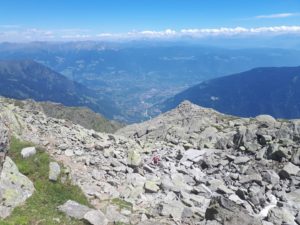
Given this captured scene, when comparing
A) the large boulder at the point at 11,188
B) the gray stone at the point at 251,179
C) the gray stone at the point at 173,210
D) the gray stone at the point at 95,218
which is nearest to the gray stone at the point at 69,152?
the large boulder at the point at 11,188

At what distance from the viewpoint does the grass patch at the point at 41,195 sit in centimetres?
2303

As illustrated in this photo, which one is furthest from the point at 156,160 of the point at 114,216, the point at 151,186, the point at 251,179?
the point at 114,216

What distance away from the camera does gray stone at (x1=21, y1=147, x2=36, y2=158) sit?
1184 inches

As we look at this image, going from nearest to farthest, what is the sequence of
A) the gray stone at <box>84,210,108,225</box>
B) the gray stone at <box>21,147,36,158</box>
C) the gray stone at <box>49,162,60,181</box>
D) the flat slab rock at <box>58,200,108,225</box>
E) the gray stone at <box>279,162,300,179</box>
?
the gray stone at <box>84,210,108,225</box> → the flat slab rock at <box>58,200,108,225</box> → the gray stone at <box>49,162,60,181</box> → the gray stone at <box>21,147,36,158</box> → the gray stone at <box>279,162,300,179</box>

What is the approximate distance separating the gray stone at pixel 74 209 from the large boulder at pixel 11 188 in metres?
2.51

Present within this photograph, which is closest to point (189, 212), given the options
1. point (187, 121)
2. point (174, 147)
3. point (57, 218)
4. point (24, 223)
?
point (57, 218)

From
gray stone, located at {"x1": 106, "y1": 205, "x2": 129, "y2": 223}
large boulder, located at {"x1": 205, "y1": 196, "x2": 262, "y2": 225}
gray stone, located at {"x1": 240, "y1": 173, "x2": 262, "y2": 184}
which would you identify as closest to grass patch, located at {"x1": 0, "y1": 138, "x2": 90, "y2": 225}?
gray stone, located at {"x1": 106, "y1": 205, "x2": 129, "y2": 223}

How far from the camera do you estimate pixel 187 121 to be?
2613 inches

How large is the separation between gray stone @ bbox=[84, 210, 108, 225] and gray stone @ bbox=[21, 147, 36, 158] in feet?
27.0

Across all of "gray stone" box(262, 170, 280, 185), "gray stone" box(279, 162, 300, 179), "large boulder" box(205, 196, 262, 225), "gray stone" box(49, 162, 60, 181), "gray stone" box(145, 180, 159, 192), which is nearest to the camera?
"large boulder" box(205, 196, 262, 225)

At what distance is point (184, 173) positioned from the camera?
36.2m

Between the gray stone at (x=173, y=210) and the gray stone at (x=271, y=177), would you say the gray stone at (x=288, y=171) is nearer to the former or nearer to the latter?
the gray stone at (x=271, y=177)

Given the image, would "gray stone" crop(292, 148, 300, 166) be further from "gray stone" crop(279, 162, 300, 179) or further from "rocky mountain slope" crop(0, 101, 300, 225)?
"gray stone" crop(279, 162, 300, 179)

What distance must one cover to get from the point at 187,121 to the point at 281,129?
21566 millimetres
